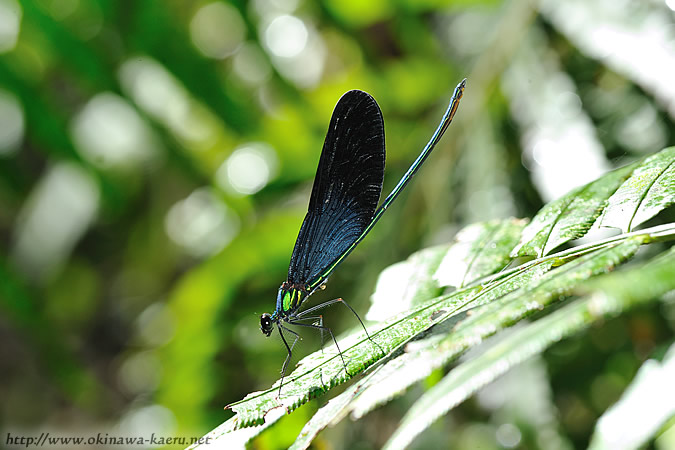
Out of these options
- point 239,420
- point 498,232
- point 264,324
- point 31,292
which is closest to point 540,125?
point 498,232

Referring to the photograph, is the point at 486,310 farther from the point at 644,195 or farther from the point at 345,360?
the point at 644,195

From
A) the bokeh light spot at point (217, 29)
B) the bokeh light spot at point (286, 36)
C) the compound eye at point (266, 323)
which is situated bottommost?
the compound eye at point (266, 323)

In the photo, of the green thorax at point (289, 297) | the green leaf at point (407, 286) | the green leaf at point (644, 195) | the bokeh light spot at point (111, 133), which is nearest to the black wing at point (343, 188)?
the green thorax at point (289, 297)

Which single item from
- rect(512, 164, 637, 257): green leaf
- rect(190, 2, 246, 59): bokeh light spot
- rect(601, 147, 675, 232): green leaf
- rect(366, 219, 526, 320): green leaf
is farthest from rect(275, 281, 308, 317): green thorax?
rect(190, 2, 246, 59): bokeh light spot

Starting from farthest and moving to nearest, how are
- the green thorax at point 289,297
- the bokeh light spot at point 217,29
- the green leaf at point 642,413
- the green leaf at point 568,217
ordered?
the bokeh light spot at point 217,29 → the green thorax at point 289,297 → the green leaf at point 568,217 → the green leaf at point 642,413

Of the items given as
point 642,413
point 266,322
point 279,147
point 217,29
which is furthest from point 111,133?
point 642,413

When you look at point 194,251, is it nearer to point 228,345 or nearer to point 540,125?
point 228,345

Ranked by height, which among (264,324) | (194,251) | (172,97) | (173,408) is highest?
(172,97)

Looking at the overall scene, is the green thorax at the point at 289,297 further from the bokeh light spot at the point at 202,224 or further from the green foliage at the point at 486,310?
the bokeh light spot at the point at 202,224
